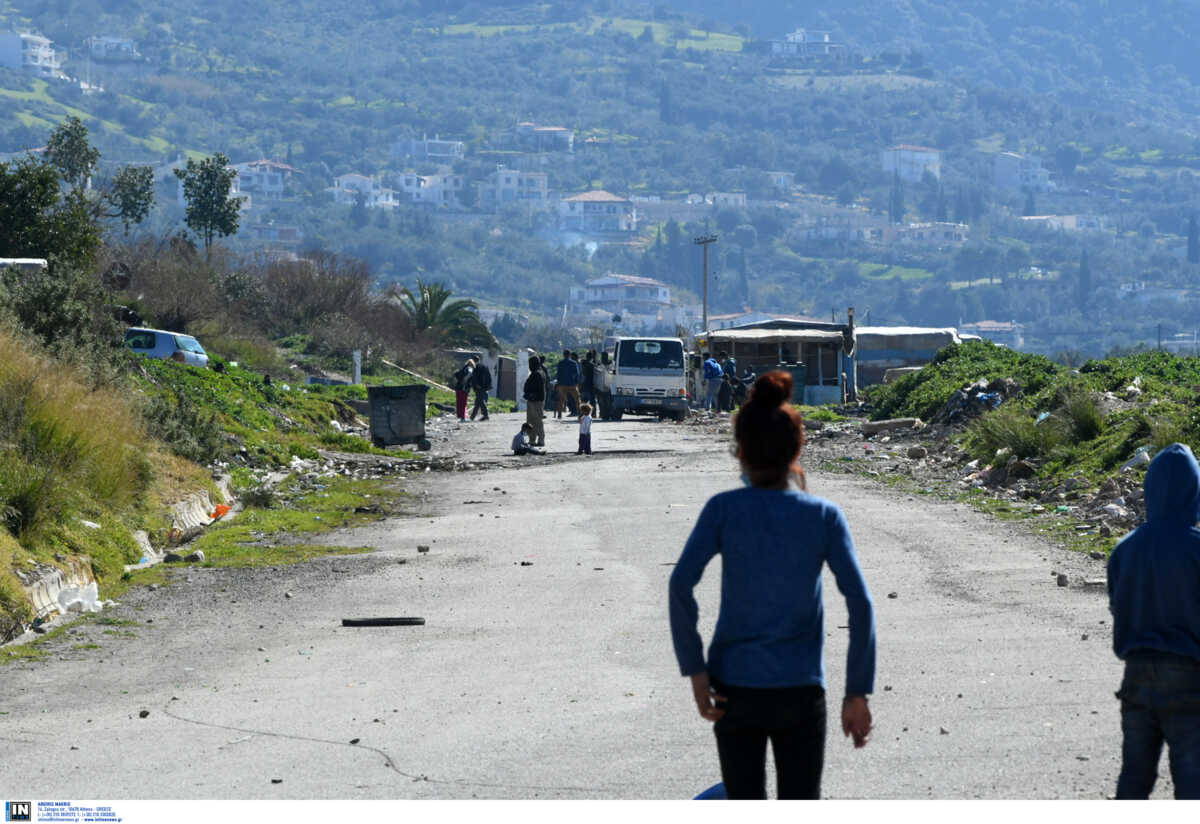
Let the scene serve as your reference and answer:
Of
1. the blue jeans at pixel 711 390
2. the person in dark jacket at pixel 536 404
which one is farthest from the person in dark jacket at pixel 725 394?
the person in dark jacket at pixel 536 404

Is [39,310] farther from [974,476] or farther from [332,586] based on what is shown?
[974,476]

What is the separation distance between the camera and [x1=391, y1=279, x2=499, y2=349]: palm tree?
8100 cm

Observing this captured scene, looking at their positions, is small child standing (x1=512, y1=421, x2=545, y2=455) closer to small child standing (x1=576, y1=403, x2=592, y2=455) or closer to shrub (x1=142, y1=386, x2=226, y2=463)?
small child standing (x1=576, y1=403, x2=592, y2=455)

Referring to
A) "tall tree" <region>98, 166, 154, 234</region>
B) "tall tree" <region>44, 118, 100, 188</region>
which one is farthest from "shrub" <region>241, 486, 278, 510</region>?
"tall tree" <region>98, 166, 154, 234</region>

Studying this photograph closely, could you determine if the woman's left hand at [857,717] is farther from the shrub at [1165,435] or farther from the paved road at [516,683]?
the shrub at [1165,435]

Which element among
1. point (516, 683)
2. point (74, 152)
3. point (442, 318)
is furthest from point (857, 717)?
point (74, 152)

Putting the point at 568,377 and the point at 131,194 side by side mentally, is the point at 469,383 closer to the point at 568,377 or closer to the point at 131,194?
the point at 568,377

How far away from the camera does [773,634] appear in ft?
16.2

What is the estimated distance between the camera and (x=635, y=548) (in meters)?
15.5

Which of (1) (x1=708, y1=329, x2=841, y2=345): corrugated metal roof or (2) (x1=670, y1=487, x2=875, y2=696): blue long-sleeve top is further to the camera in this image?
(1) (x1=708, y1=329, x2=841, y2=345): corrugated metal roof

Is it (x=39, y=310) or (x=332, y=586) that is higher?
(x=39, y=310)
